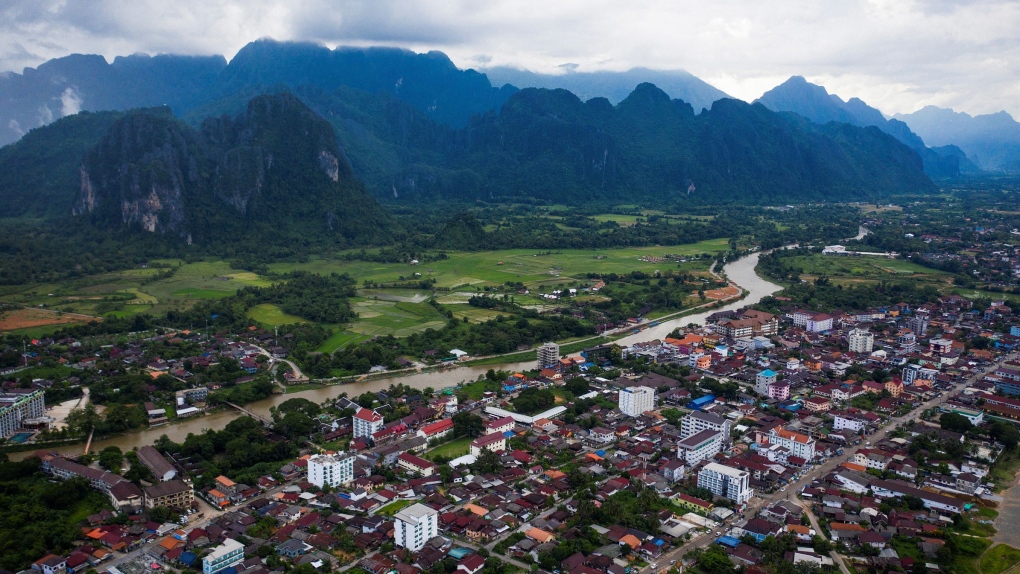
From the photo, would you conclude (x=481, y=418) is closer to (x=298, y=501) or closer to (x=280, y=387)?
(x=298, y=501)

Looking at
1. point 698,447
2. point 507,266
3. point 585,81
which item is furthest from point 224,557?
point 585,81

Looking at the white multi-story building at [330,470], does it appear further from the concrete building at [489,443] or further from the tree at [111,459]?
the tree at [111,459]

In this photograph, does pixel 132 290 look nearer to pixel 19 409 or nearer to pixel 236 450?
pixel 19 409

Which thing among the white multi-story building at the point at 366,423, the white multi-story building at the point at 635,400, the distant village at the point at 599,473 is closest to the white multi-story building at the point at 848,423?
the distant village at the point at 599,473

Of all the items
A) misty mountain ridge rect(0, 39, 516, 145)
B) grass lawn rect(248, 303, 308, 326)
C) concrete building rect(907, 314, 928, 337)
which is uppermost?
misty mountain ridge rect(0, 39, 516, 145)

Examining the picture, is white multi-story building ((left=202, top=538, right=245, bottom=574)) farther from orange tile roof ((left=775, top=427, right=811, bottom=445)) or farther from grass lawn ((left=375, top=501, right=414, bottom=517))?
orange tile roof ((left=775, top=427, right=811, bottom=445))

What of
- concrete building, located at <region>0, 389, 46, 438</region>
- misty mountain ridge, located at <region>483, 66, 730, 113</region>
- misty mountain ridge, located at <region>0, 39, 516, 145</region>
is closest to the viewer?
concrete building, located at <region>0, 389, 46, 438</region>

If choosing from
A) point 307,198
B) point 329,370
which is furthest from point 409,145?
point 329,370

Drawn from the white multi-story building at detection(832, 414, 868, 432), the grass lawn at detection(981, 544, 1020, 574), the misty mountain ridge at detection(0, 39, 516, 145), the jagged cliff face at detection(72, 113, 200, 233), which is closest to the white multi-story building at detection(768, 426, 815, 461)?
the white multi-story building at detection(832, 414, 868, 432)
